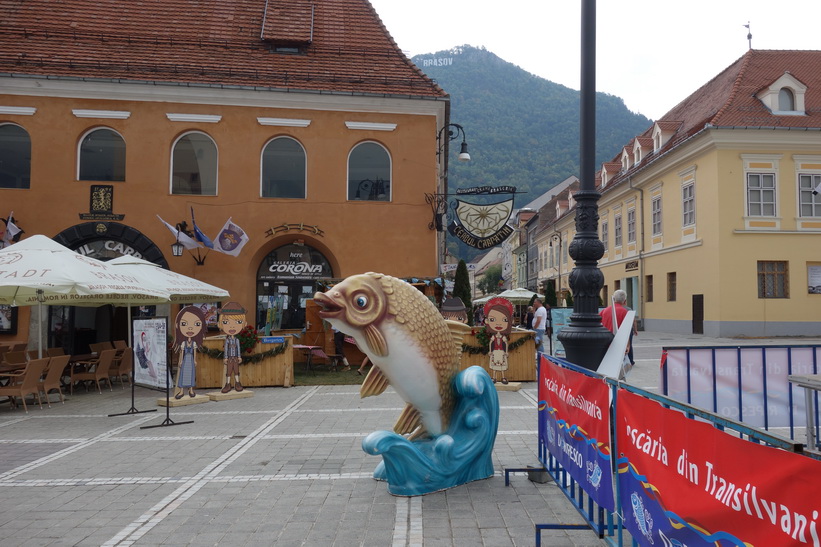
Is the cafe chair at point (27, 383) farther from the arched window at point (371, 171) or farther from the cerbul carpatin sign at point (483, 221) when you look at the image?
the cerbul carpatin sign at point (483, 221)

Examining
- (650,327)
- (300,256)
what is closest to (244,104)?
(300,256)

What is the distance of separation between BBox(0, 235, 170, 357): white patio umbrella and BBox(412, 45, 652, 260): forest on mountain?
62730 millimetres

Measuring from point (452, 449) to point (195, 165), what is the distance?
1468 centimetres

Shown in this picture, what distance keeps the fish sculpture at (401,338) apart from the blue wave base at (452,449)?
0.15 meters

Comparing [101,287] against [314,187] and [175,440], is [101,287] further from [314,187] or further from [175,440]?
[314,187]

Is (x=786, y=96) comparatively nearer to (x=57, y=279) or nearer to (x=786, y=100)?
(x=786, y=100)

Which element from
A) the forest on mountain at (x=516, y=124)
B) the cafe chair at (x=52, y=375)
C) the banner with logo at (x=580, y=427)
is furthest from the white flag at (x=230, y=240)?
the forest on mountain at (x=516, y=124)

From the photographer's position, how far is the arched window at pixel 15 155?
→ 16609mm

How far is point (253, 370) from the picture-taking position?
499 inches

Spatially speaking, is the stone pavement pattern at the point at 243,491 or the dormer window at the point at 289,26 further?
the dormer window at the point at 289,26

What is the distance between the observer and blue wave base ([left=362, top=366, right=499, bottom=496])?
17.0 ft

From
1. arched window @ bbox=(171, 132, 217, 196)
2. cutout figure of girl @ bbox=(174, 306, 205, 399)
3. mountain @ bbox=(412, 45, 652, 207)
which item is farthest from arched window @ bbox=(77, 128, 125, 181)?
mountain @ bbox=(412, 45, 652, 207)

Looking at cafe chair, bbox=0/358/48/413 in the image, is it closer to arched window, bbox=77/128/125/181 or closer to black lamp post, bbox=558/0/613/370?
arched window, bbox=77/128/125/181

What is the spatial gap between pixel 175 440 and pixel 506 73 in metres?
143
